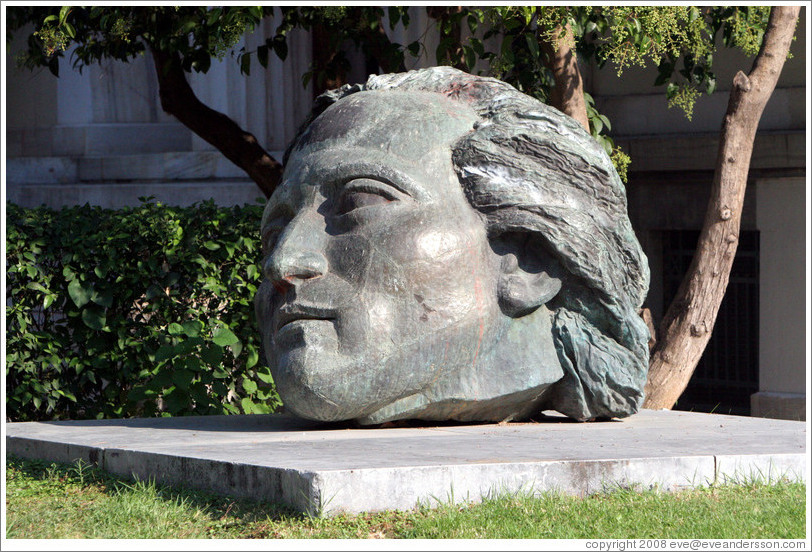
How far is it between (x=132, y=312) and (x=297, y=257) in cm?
235

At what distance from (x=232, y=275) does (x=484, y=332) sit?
2297 mm

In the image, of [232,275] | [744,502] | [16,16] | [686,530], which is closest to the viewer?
[686,530]

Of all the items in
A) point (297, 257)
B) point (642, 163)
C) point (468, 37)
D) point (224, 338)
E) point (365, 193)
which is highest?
point (468, 37)

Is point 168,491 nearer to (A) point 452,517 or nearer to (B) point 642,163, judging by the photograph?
(A) point 452,517

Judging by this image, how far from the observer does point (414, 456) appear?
4391 mm

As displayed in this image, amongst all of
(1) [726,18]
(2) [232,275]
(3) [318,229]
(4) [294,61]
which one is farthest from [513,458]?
(4) [294,61]

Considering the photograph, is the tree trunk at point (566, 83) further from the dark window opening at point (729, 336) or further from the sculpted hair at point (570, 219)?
the dark window opening at point (729, 336)

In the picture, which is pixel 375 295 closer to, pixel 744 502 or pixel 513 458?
pixel 513 458

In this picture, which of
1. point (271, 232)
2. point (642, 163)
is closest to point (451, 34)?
point (271, 232)

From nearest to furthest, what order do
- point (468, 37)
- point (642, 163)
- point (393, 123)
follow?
1. point (393, 123)
2. point (468, 37)
3. point (642, 163)

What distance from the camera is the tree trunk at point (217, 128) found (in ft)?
26.9

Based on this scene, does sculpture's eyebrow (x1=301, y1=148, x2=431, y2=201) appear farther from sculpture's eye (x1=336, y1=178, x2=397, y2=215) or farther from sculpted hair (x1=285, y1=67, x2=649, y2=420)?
sculpted hair (x1=285, y1=67, x2=649, y2=420)

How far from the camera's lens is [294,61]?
11.0 meters

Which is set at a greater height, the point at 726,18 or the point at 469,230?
the point at 726,18
